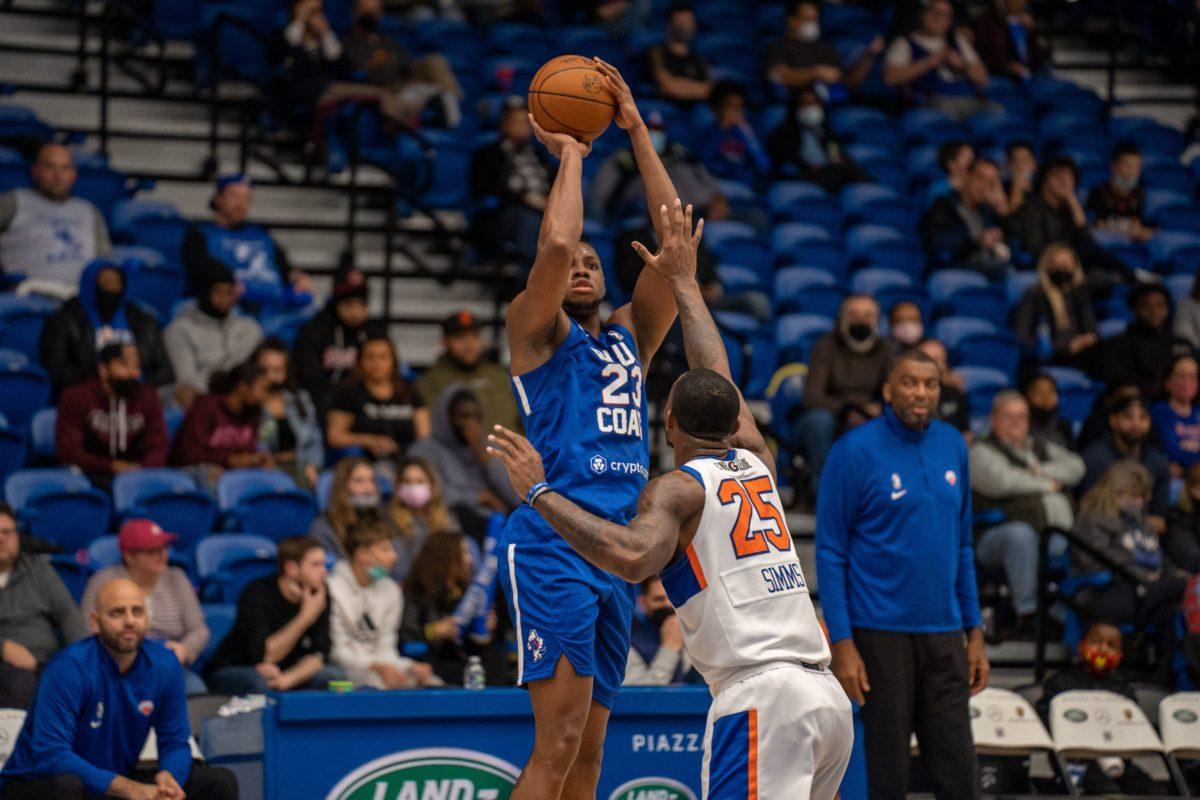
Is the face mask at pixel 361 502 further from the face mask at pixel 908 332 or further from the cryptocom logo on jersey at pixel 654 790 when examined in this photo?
the face mask at pixel 908 332

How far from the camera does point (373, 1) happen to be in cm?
1383

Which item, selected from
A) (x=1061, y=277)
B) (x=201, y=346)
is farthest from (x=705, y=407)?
(x=1061, y=277)

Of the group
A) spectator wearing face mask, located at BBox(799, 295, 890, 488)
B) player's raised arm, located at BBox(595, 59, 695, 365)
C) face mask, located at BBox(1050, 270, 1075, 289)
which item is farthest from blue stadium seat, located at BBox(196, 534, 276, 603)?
face mask, located at BBox(1050, 270, 1075, 289)

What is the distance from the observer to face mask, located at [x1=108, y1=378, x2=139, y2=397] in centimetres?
962

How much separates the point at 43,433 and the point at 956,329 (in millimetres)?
6335

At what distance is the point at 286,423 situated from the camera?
34.0 feet

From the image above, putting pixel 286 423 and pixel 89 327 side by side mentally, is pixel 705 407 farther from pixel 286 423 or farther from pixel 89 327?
pixel 89 327

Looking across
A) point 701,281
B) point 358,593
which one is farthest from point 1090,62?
point 358,593

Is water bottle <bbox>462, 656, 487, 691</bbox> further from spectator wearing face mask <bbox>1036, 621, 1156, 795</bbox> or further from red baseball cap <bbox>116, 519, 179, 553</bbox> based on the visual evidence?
spectator wearing face mask <bbox>1036, 621, 1156, 795</bbox>

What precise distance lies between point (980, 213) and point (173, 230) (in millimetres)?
6278

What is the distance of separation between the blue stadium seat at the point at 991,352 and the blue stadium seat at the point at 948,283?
56cm

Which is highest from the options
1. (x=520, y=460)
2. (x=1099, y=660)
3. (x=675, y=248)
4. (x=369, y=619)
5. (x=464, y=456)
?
(x=675, y=248)

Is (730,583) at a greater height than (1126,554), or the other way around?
(730,583)

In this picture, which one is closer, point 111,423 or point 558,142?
point 558,142
